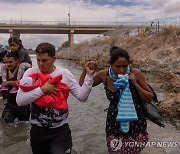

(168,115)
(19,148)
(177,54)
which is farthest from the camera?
(177,54)

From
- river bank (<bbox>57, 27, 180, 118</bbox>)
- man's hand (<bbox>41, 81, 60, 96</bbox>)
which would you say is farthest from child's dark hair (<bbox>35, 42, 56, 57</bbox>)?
river bank (<bbox>57, 27, 180, 118</bbox>)

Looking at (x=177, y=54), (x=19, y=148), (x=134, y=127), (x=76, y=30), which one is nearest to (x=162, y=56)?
(x=177, y=54)

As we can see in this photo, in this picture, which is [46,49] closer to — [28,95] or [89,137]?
[28,95]

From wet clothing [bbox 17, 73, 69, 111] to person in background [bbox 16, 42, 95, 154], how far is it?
0.03 m

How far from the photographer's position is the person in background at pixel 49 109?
3600 millimetres

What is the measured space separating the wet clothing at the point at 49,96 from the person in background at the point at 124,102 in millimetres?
442

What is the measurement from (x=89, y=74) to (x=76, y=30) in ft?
253

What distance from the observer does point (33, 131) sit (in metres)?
3.83

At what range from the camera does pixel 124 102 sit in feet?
12.6

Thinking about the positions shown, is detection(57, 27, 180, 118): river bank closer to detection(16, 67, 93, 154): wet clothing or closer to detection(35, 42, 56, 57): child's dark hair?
detection(16, 67, 93, 154): wet clothing

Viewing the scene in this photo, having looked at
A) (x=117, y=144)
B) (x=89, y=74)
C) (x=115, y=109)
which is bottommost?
(x=117, y=144)

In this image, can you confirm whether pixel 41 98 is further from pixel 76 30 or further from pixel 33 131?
pixel 76 30

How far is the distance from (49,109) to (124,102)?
87cm

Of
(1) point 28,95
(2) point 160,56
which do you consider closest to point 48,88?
(1) point 28,95
